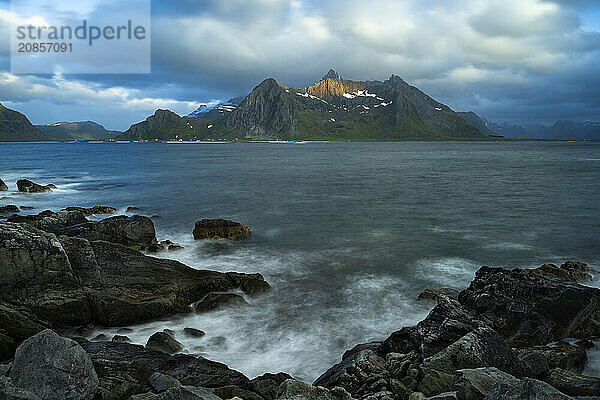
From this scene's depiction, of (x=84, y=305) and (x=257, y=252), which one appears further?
(x=257, y=252)

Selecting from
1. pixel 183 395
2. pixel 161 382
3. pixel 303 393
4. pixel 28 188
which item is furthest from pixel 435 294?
pixel 28 188

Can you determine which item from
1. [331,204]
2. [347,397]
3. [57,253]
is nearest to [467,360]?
[347,397]

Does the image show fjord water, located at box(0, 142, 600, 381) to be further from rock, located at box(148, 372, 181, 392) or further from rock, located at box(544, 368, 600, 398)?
rock, located at box(544, 368, 600, 398)

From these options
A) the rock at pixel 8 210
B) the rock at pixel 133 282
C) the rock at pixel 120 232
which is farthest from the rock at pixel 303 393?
the rock at pixel 8 210

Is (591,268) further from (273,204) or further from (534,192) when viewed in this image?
(534,192)

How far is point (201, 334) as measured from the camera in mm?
14852

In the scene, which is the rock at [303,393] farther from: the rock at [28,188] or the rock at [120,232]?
the rock at [28,188]

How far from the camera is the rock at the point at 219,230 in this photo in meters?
28.7

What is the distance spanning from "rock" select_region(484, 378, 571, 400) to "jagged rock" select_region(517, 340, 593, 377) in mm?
3974

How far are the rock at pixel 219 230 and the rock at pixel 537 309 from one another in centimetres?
1889

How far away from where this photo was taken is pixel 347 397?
27.0 ft

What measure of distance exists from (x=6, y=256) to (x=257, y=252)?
14.4 m

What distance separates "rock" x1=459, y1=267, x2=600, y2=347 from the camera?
12.9 m

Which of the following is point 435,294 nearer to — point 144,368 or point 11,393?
point 144,368
